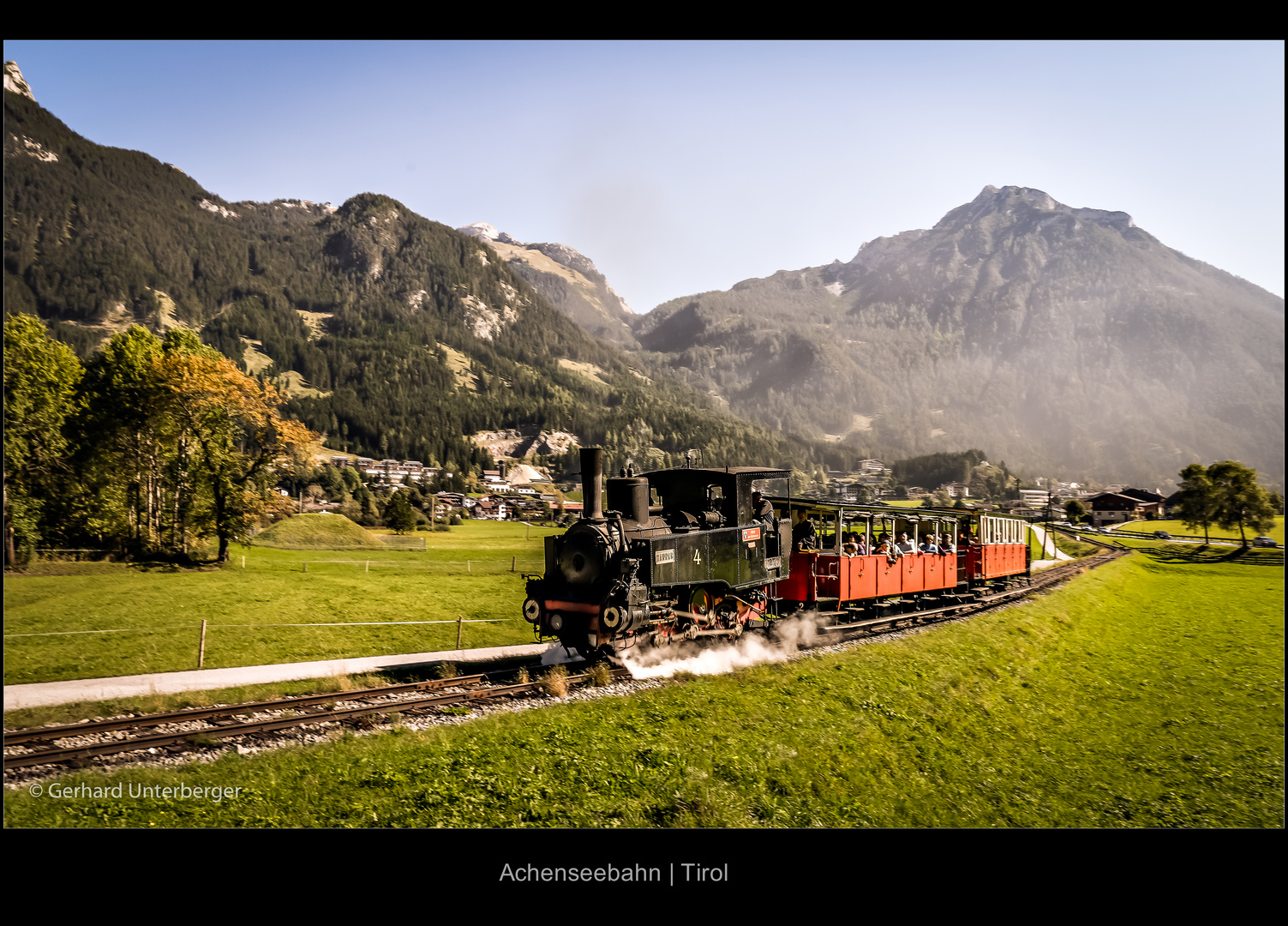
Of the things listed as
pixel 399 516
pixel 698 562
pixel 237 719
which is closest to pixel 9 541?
pixel 237 719

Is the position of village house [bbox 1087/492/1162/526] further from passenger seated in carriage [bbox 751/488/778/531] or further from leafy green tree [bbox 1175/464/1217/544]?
passenger seated in carriage [bbox 751/488/778/531]

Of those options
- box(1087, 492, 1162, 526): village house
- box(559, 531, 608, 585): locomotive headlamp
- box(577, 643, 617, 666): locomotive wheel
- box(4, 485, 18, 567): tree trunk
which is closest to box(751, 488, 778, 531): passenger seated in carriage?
box(559, 531, 608, 585): locomotive headlamp

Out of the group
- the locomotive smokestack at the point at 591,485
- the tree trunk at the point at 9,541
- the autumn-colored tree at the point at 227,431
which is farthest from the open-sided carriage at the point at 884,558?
the autumn-colored tree at the point at 227,431

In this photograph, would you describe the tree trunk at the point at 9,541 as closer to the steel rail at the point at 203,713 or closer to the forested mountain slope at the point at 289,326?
the steel rail at the point at 203,713

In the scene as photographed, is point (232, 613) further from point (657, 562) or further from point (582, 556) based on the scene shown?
point (657, 562)

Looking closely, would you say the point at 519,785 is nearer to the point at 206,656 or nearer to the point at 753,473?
the point at 753,473
